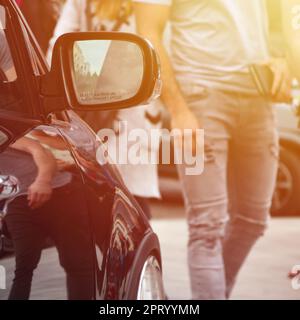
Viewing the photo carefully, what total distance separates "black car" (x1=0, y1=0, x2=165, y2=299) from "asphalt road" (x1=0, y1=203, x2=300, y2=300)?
20.4 inches

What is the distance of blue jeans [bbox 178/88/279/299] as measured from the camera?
3061mm

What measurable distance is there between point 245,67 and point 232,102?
14cm

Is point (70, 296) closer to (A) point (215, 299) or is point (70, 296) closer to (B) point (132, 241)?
(B) point (132, 241)

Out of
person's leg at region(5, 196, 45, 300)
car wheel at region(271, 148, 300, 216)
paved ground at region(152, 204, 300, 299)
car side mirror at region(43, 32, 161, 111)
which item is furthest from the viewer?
car wheel at region(271, 148, 300, 216)

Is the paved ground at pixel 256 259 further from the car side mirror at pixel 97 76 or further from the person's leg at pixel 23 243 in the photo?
the person's leg at pixel 23 243

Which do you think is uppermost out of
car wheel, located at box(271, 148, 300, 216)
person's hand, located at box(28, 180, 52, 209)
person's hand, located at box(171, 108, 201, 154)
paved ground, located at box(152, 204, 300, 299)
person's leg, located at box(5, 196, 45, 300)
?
person's hand, located at box(28, 180, 52, 209)

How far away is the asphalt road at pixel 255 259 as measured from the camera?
9.52 feet

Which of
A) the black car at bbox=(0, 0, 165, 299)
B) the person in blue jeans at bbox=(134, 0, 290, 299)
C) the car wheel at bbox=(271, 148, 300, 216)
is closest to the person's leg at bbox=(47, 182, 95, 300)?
the black car at bbox=(0, 0, 165, 299)

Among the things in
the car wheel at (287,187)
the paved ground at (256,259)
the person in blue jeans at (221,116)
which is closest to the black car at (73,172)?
the paved ground at (256,259)

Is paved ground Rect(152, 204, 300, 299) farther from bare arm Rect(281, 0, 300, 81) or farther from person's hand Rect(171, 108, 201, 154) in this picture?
bare arm Rect(281, 0, 300, 81)

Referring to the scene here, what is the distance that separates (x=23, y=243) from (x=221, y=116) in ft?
4.50

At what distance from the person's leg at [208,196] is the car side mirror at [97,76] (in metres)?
0.70

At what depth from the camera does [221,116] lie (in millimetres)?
3072

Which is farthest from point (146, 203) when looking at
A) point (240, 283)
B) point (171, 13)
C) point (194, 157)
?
point (171, 13)
